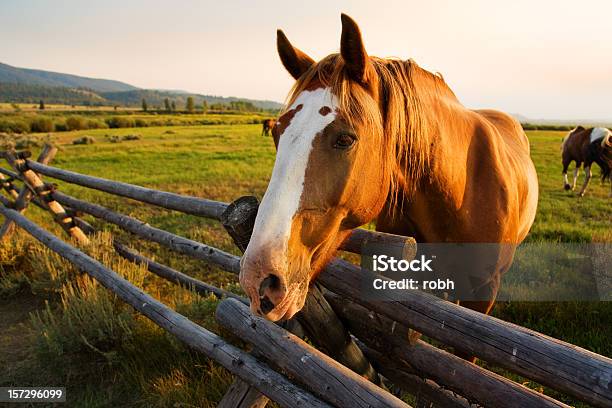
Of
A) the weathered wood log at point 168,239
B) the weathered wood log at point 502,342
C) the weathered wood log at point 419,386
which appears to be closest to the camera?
the weathered wood log at point 502,342

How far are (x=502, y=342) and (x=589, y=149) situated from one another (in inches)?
504

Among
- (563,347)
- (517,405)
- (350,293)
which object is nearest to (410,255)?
(350,293)

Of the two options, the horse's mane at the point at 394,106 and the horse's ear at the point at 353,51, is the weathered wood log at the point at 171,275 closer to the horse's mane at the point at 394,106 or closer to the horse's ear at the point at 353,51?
the horse's mane at the point at 394,106

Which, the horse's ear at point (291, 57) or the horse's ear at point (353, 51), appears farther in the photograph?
the horse's ear at point (291, 57)

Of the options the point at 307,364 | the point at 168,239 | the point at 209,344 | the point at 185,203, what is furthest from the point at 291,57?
the point at 168,239

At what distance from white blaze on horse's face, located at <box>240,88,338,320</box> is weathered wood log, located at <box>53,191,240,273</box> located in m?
1.81

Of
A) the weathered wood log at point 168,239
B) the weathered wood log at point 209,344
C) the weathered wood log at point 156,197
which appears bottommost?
the weathered wood log at point 209,344

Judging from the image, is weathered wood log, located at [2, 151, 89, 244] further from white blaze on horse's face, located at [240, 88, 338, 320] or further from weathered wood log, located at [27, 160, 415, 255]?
white blaze on horse's face, located at [240, 88, 338, 320]

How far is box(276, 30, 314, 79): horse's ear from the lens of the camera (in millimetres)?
1899

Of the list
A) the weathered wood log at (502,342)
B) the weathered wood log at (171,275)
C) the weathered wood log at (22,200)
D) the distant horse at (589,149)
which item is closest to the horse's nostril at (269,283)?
the weathered wood log at (502,342)

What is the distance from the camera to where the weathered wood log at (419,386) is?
2.50m

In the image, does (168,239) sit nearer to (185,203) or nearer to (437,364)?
(185,203)

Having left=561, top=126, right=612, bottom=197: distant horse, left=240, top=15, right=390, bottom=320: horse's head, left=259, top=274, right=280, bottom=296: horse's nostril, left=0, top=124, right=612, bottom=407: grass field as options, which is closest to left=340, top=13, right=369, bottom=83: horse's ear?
left=240, top=15, right=390, bottom=320: horse's head

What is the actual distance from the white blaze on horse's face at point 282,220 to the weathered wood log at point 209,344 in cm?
80
